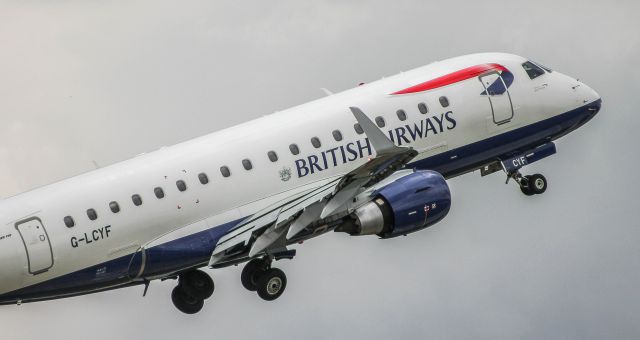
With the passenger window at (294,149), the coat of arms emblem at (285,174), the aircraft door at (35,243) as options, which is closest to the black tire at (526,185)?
the passenger window at (294,149)

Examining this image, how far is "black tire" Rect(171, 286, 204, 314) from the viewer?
177 ft

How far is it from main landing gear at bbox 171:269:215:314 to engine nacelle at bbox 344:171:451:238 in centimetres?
534

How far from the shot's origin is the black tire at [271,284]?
5234 centimetres

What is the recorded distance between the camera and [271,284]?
52.3 m

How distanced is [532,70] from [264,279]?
1296cm

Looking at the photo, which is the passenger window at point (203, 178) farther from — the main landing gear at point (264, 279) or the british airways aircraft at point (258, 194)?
the main landing gear at point (264, 279)

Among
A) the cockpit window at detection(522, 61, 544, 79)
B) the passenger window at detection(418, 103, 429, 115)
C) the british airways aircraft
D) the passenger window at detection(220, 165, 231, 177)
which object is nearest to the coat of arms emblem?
the british airways aircraft

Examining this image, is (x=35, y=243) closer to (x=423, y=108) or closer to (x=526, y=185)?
(x=423, y=108)

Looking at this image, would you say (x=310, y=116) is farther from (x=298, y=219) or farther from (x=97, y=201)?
(x=97, y=201)

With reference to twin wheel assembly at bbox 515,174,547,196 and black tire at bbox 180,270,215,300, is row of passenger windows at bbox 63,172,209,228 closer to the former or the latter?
black tire at bbox 180,270,215,300

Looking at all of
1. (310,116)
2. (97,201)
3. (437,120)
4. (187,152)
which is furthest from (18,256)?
(437,120)

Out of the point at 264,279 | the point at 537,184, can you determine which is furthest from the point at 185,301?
the point at 537,184

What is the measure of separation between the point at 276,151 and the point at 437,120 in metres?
6.02

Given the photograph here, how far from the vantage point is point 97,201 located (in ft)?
164
